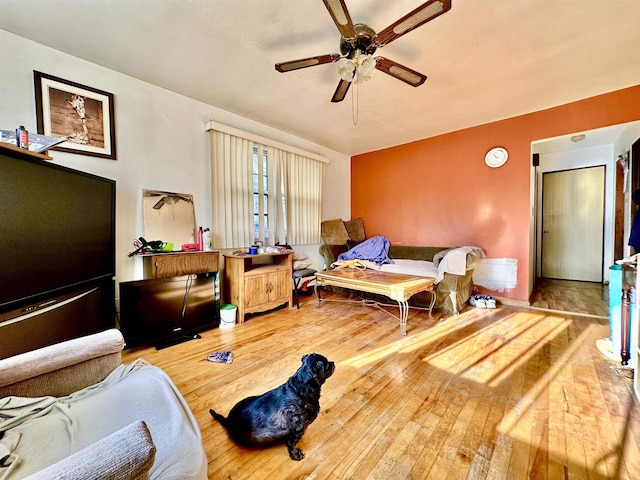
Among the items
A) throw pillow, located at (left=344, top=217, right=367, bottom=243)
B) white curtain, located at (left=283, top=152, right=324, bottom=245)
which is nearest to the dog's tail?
white curtain, located at (left=283, top=152, right=324, bottom=245)

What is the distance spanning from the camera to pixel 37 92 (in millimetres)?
2006

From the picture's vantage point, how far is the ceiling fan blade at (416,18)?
129 cm

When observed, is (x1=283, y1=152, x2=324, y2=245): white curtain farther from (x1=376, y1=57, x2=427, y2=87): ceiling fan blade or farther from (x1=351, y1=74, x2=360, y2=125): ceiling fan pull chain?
(x1=376, y1=57, x2=427, y2=87): ceiling fan blade

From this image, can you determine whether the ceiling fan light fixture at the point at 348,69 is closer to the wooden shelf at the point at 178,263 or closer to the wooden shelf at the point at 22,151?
the wooden shelf at the point at 22,151

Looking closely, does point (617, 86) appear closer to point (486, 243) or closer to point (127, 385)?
point (486, 243)

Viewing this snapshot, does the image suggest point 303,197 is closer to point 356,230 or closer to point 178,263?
point 356,230

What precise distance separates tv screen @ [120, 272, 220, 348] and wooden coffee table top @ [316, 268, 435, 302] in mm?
1343

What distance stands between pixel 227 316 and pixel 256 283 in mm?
480

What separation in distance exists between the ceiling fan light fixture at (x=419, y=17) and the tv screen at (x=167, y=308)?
2563mm

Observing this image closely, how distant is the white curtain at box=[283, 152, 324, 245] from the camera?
154 inches

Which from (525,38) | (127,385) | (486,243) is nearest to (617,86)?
(525,38)

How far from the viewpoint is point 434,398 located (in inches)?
61.9

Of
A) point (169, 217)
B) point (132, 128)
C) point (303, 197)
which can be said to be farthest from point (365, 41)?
point (303, 197)

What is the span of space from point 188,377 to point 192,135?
254 centimetres
